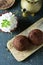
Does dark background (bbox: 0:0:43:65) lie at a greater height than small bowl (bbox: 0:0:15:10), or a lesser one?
lesser

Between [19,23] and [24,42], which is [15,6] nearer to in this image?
[19,23]

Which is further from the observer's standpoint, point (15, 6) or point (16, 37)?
point (15, 6)

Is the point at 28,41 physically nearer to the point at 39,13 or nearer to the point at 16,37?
the point at 16,37

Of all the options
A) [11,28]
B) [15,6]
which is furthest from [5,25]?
[15,6]

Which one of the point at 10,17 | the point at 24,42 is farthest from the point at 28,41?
the point at 10,17

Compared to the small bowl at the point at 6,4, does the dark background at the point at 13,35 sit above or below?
below

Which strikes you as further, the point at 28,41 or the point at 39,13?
the point at 39,13
